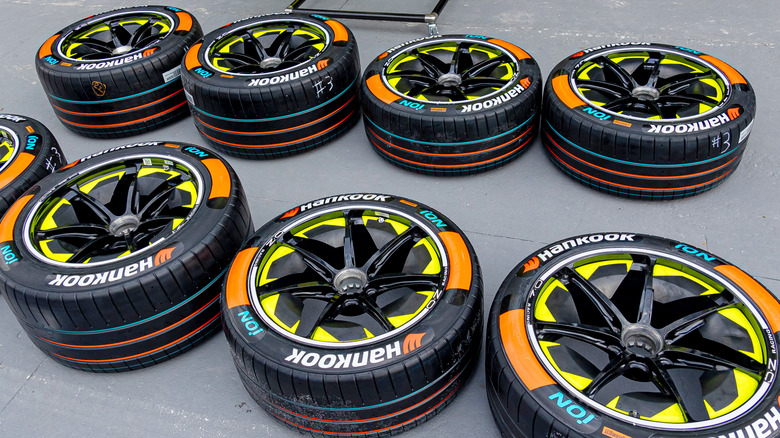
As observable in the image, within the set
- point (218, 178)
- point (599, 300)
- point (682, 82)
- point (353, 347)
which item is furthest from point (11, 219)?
point (682, 82)

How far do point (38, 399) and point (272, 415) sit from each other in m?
1.26

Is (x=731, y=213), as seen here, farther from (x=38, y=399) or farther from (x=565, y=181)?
(x=38, y=399)

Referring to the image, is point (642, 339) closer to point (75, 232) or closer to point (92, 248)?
point (92, 248)

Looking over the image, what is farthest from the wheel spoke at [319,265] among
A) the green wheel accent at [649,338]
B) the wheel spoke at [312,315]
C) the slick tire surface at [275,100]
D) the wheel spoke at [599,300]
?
the slick tire surface at [275,100]

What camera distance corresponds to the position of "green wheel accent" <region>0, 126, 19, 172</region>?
395cm

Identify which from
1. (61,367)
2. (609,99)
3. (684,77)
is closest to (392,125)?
(609,99)

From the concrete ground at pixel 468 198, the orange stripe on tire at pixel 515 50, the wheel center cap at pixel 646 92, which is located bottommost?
the concrete ground at pixel 468 198

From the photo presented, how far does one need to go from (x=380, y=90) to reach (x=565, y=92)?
1.21 meters

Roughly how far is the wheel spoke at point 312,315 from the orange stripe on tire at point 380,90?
1.61 m

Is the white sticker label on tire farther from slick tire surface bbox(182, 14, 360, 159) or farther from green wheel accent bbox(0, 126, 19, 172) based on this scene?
green wheel accent bbox(0, 126, 19, 172)

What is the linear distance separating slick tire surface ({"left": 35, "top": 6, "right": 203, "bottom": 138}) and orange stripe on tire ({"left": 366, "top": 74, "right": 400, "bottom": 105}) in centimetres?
170

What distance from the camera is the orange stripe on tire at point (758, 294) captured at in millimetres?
2496

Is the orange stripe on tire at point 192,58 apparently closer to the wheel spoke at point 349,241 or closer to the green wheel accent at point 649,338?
the wheel spoke at point 349,241

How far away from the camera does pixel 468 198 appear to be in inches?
161
